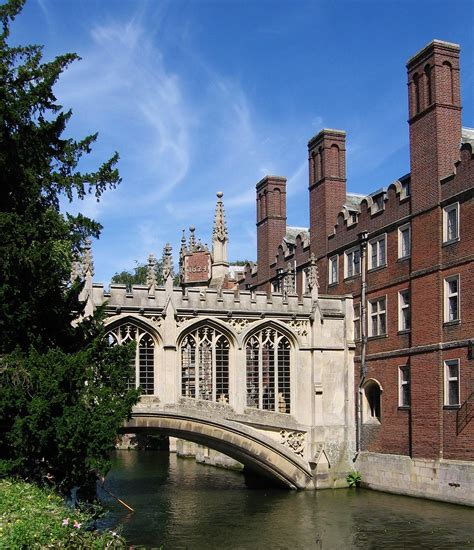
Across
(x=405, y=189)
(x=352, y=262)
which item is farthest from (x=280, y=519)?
(x=405, y=189)

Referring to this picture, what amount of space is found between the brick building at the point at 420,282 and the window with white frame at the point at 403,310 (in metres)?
0.03

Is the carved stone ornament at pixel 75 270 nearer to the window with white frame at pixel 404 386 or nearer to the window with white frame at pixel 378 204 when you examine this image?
the window with white frame at pixel 378 204

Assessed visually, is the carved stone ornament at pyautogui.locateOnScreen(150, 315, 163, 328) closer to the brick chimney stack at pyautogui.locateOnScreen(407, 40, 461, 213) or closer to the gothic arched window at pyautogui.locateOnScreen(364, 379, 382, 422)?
the gothic arched window at pyautogui.locateOnScreen(364, 379, 382, 422)

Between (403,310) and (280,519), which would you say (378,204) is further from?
(280,519)

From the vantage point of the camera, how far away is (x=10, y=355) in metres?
12.6

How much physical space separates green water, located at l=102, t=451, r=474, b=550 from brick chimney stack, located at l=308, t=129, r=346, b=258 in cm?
981

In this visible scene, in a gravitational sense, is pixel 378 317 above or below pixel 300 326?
above

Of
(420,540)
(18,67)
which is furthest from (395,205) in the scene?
(18,67)

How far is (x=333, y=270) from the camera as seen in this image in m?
Result: 28.4

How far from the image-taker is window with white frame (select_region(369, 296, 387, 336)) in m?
24.7

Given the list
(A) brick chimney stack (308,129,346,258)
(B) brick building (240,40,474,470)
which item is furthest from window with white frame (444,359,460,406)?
(A) brick chimney stack (308,129,346,258)

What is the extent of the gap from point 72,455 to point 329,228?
59.6 ft

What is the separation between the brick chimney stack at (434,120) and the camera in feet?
72.0

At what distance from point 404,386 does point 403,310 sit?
7.58ft
